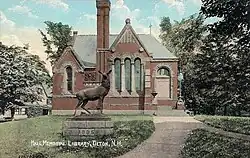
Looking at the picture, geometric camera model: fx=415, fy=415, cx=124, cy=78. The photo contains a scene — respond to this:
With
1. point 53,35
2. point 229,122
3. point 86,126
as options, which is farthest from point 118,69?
point 86,126

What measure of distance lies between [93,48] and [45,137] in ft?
20.6

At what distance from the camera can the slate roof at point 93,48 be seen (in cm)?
1114

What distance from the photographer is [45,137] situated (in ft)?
19.7

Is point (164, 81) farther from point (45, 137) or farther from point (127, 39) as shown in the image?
point (45, 137)

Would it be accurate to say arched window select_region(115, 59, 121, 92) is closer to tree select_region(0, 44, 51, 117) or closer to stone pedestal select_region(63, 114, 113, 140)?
tree select_region(0, 44, 51, 117)

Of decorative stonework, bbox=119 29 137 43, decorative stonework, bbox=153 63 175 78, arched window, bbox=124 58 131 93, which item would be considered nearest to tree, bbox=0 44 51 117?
arched window, bbox=124 58 131 93

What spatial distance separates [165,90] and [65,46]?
15.2ft

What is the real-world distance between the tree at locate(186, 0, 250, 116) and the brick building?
182cm

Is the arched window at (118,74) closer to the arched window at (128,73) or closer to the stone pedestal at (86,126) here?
the arched window at (128,73)

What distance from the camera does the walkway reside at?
5.99m

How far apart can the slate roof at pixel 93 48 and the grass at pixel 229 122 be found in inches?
121

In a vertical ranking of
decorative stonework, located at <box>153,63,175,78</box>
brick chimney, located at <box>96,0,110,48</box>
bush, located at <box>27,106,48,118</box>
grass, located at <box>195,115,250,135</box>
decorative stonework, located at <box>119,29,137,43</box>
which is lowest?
grass, located at <box>195,115,250,135</box>

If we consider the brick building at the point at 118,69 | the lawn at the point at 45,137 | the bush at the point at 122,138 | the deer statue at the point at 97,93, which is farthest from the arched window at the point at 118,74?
the lawn at the point at 45,137

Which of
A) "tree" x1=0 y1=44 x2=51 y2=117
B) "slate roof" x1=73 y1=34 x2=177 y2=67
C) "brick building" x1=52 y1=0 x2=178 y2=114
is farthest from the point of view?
"slate roof" x1=73 y1=34 x2=177 y2=67
